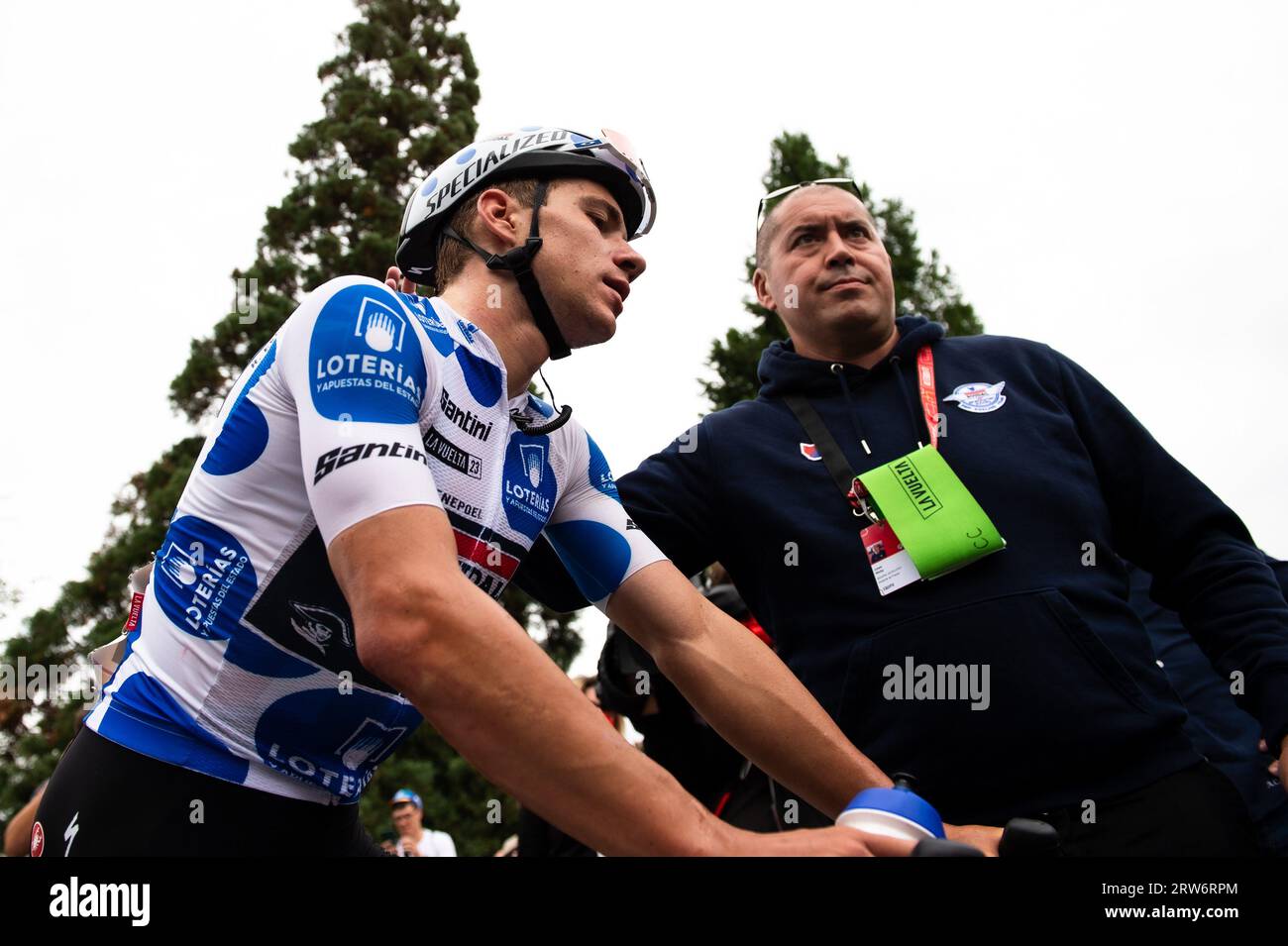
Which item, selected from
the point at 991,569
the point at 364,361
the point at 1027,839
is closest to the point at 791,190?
the point at 991,569

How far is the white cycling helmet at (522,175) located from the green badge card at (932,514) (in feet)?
3.50

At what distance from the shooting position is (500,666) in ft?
5.18

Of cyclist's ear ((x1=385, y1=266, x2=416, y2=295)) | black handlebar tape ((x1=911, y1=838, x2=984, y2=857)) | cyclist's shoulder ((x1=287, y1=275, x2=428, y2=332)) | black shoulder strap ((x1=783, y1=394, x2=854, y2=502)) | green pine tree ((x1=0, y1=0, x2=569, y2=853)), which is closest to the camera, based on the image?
black handlebar tape ((x1=911, y1=838, x2=984, y2=857))

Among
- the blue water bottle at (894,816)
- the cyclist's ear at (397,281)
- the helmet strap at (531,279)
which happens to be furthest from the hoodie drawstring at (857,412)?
the blue water bottle at (894,816)

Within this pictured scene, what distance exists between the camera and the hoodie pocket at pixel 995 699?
279 cm

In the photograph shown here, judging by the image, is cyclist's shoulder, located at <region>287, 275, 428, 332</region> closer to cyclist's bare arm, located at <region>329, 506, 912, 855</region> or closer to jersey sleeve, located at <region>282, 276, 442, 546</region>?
jersey sleeve, located at <region>282, 276, 442, 546</region>

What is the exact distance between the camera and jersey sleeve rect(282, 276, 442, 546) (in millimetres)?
1790

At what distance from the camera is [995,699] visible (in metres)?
2.85

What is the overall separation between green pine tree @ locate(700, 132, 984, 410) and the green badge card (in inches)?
356

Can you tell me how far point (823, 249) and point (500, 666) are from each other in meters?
2.80

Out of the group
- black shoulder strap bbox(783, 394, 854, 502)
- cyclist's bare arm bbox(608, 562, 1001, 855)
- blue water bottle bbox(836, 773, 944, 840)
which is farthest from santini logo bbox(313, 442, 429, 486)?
black shoulder strap bbox(783, 394, 854, 502)

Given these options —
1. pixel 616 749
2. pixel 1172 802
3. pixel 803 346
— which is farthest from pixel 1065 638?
pixel 616 749
